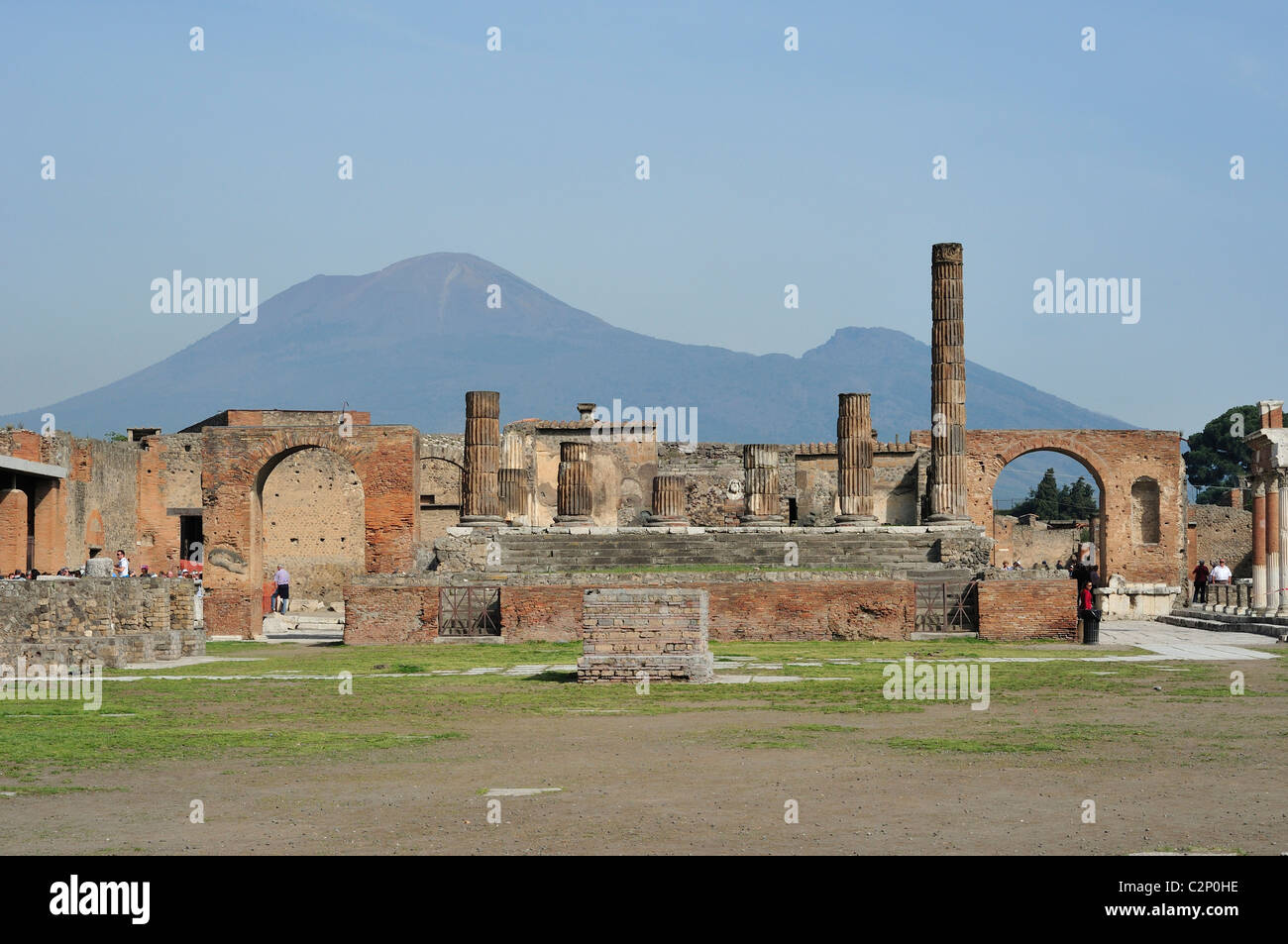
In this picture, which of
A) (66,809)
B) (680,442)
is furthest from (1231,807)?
(680,442)

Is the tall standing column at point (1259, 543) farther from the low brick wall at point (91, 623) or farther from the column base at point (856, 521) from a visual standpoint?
the low brick wall at point (91, 623)

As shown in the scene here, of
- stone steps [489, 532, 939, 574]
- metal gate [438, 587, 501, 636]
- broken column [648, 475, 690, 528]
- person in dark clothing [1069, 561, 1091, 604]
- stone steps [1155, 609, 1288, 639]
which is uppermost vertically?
broken column [648, 475, 690, 528]

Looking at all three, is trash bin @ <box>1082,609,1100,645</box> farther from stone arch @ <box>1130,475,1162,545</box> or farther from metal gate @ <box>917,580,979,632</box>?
stone arch @ <box>1130,475,1162,545</box>

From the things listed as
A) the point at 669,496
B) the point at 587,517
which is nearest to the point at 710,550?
the point at 587,517

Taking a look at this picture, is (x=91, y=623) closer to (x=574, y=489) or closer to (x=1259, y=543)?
(x=574, y=489)

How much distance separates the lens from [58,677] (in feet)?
57.0

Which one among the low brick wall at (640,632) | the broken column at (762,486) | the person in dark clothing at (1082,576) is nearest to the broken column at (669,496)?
the broken column at (762,486)

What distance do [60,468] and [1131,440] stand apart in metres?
27.4

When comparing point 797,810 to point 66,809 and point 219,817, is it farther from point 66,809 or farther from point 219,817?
point 66,809

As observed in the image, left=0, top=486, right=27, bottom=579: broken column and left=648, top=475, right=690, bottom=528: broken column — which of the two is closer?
left=0, top=486, right=27, bottom=579: broken column

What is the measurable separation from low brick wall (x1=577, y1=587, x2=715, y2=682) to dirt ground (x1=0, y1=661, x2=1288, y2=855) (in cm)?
391

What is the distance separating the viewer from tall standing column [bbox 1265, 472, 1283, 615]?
28.8 meters

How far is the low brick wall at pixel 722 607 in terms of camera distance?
2402 centimetres

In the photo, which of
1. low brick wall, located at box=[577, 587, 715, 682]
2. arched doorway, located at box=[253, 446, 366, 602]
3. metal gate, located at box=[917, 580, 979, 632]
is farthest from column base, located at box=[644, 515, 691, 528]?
low brick wall, located at box=[577, 587, 715, 682]
